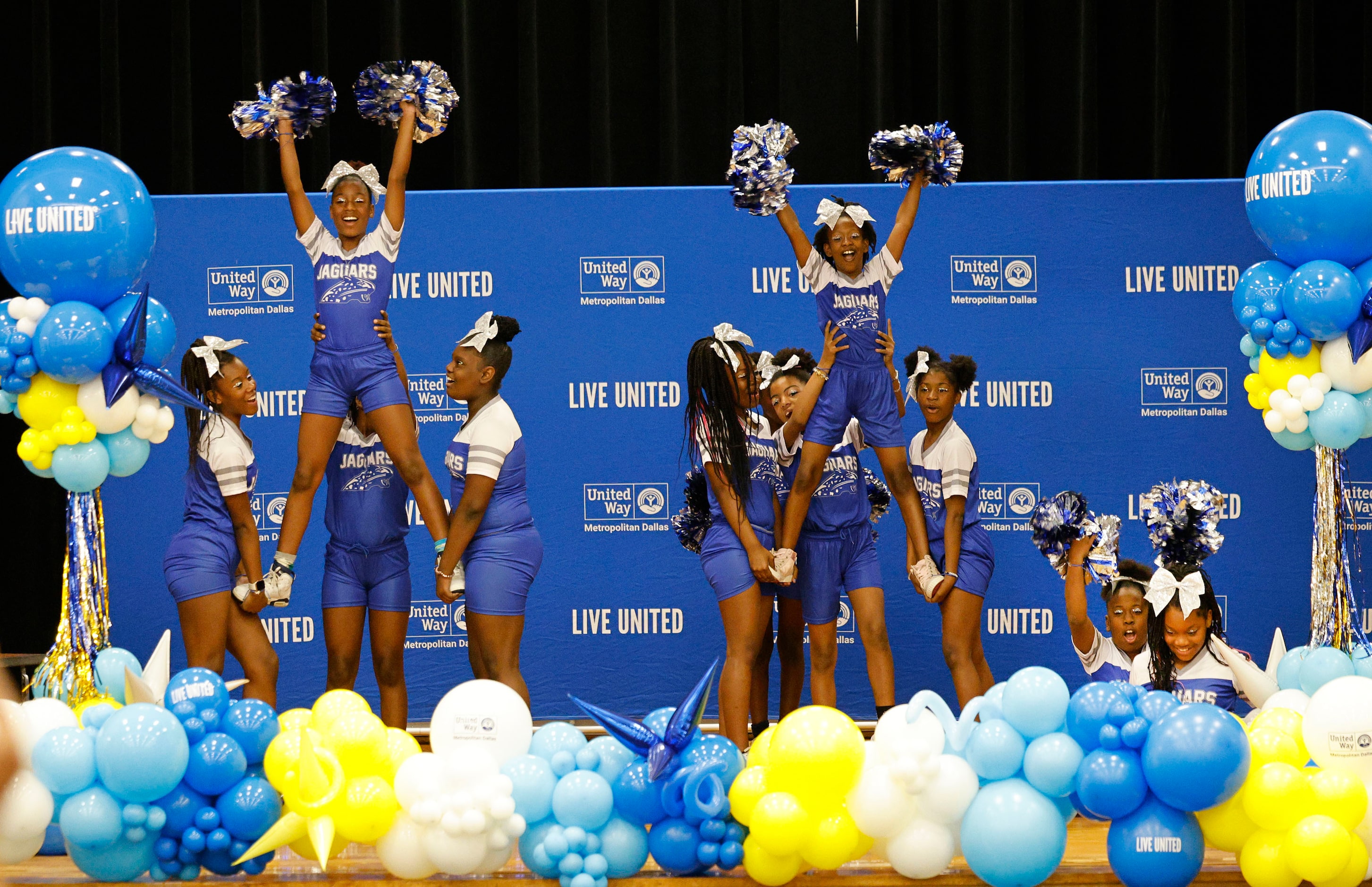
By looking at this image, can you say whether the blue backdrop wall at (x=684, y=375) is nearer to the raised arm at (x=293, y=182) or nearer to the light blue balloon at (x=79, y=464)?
the raised arm at (x=293, y=182)

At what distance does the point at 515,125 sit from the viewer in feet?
22.4

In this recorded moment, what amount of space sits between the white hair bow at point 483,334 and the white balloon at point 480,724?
1.76 meters

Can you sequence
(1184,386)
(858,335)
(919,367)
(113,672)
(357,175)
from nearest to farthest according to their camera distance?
(113,672), (357,175), (858,335), (919,367), (1184,386)

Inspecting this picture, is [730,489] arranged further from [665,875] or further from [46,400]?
[46,400]

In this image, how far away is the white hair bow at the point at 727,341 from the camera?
461 cm

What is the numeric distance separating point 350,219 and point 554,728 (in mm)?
2306

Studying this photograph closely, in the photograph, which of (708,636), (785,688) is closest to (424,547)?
(708,636)

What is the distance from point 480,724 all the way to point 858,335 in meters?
2.36

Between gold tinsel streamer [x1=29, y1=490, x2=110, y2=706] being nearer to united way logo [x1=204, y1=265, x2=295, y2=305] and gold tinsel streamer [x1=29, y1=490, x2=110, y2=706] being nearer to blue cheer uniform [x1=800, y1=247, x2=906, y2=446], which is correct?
united way logo [x1=204, y1=265, x2=295, y2=305]

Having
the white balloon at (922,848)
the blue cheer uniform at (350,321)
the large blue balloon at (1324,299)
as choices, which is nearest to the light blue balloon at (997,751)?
the white balloon at (922,848)

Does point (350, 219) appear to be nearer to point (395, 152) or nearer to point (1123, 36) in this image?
point (395, 152)

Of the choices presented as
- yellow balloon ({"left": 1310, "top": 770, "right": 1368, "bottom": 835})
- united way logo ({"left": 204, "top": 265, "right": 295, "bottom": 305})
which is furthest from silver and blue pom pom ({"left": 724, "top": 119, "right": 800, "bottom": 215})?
yellow balloon ({"left": 1310, "top": 770, "right": 1368, "bottom": 835})

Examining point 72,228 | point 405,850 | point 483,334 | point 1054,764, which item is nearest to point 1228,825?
point 1054,764

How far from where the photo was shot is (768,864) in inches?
119
